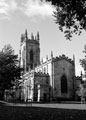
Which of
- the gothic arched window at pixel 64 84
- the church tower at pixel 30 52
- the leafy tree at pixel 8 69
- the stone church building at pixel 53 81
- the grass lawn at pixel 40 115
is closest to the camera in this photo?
the grass lawn at pixel 40 115

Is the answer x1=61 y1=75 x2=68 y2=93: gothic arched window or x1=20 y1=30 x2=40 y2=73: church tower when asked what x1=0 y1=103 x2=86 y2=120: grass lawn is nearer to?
x1=61 y1=75 x2=68 y2=93: gothic arched window

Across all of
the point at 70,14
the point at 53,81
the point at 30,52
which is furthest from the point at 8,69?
the point at 30,52

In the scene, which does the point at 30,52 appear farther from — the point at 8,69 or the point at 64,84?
the point at 8,69

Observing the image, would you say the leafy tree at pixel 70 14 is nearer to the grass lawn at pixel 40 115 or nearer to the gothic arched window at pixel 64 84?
the grass lawn at pixel 40 115

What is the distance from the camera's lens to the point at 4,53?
95.1 feet

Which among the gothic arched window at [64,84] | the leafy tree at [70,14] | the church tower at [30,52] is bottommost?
the gothic arched window at [64,84]

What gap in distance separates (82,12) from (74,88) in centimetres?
4980

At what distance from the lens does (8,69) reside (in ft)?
85.0

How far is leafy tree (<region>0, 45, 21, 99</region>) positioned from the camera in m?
25.6

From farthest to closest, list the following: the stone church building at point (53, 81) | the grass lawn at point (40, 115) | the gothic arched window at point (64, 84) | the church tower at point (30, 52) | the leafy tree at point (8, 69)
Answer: the church tower at point (30, 52), the gothic arched window at point (64, 84), the stone church building at point (53, 81), the leafy tree at point (8, 69), the grass lawn at point (40, 115)

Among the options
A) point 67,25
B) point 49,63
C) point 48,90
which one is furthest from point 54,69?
point 67,25

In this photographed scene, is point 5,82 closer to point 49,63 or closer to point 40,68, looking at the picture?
point 49,63

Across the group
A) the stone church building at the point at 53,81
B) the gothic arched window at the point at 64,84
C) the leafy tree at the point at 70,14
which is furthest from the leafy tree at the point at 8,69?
the gothic arched window at the point at 64,84

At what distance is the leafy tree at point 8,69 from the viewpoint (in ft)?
84.1
